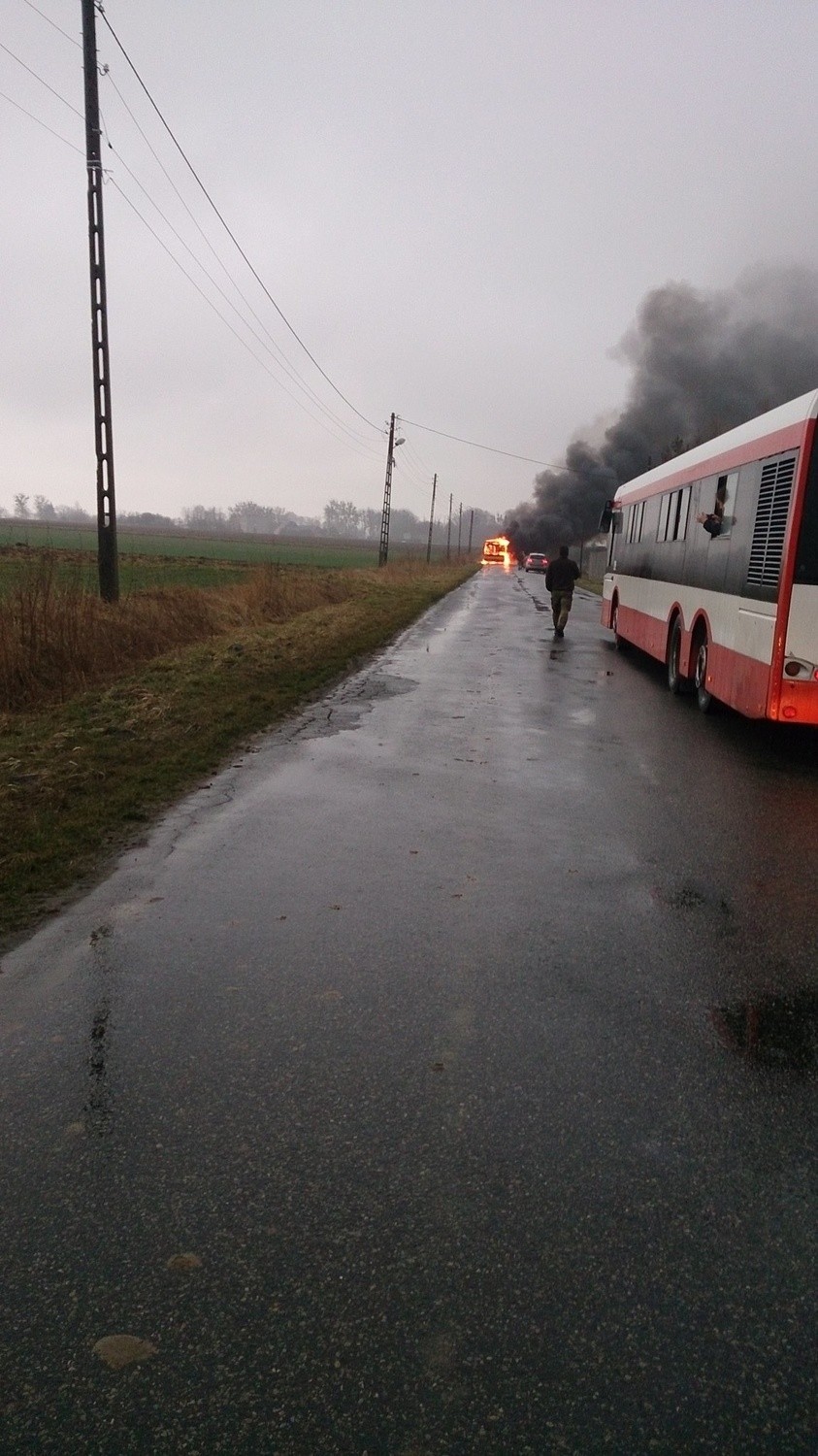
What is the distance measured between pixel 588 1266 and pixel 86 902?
11.2 ft

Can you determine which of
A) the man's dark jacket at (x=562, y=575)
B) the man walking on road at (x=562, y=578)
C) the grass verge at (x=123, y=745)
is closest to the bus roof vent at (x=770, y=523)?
the grass verge at (x=123, y=745)

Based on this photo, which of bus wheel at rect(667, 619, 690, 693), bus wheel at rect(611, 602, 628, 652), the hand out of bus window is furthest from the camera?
bus wheel at rect(611, 602, 628, 652)

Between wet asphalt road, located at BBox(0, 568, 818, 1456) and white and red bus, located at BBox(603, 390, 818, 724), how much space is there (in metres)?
2.62

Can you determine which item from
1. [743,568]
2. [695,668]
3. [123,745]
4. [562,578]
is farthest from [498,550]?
[123,745]

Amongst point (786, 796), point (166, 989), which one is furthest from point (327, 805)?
point (786, 796)

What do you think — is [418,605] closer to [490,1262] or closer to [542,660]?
[542,660]

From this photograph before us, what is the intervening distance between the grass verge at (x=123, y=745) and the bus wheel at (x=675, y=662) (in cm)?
457

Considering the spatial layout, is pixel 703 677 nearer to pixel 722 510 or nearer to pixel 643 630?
pixel 722 510

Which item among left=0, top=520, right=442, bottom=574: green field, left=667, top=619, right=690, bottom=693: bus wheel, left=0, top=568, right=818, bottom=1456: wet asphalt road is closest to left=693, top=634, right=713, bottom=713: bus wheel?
left=667, top=619, right=690, bottom=693: bus wheel

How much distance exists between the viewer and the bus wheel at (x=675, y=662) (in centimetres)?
1317

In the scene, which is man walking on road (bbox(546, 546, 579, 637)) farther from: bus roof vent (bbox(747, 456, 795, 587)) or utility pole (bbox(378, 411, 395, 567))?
utility pole (bbox(378, 411, 395, 567))

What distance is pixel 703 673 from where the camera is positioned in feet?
38.3

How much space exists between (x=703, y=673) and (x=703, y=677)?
2.0 inches

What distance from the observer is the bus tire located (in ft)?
37.8
